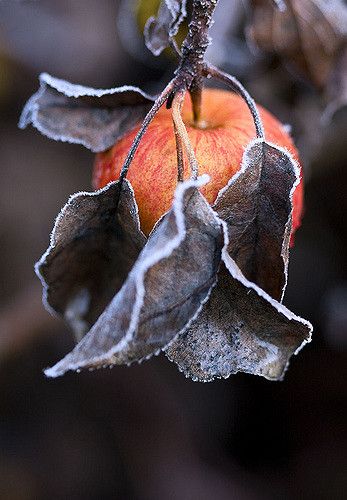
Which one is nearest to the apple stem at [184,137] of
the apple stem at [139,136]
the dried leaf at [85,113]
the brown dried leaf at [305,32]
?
the apple stem at [139,136]

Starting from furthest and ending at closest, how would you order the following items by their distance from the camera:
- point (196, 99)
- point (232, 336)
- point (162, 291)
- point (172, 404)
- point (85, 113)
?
1. point (172, 404)
2. point (85, 113)
3. point (196, 99)
4. point (232, 336)
5. point (162, 291)

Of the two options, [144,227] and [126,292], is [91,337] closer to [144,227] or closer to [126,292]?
[126,292]

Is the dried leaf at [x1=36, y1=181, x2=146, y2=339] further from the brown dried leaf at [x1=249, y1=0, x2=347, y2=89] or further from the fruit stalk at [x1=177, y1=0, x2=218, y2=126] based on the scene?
the brown dried leaf at [x1=249, y1=0, x2=347, y2=89]

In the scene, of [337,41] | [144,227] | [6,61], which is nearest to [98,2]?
[6,61]

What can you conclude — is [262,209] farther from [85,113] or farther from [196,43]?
[85,113]

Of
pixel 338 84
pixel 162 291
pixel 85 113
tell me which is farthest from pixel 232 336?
pixel 338 84

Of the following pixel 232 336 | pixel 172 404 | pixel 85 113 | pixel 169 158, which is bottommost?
pixel 172 404
